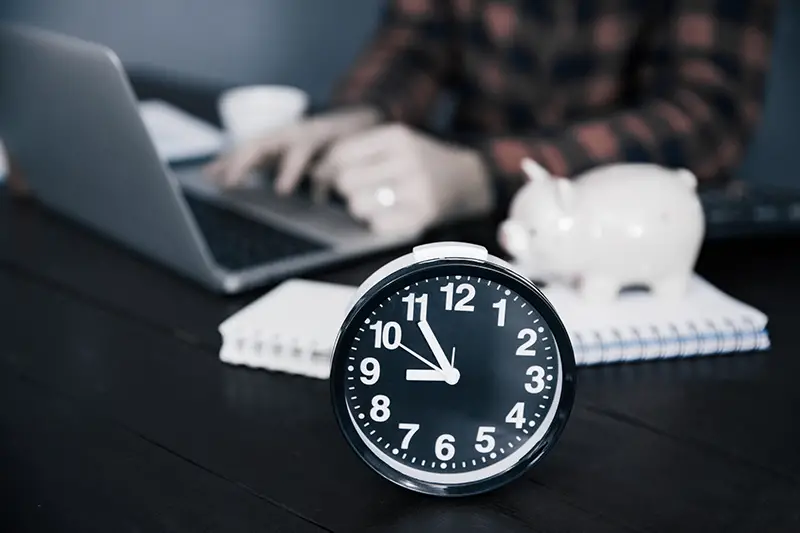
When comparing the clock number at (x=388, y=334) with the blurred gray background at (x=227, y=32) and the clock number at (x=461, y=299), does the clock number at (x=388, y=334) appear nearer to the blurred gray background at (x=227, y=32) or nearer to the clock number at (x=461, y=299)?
the clock number at (x=461, y=299)

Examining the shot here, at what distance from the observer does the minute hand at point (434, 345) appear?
0.66 metres

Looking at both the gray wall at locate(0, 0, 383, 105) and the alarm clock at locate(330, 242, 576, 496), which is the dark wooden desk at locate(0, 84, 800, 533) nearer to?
the alarm clock at locate(330, 242, 576, 496)

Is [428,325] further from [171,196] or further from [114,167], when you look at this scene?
[114,167]

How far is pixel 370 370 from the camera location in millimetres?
654

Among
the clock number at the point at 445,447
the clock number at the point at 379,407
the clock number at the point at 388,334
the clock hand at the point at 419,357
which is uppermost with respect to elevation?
the clock number at the point at 388,334

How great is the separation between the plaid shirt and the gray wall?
3.32 ft

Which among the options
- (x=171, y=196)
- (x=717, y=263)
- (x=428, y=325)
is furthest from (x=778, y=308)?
(x=171, y=196)

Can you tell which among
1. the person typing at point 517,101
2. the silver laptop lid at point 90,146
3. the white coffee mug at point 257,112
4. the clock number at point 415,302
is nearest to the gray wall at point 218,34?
the person typing at point 517,101

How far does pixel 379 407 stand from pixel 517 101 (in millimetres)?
1133

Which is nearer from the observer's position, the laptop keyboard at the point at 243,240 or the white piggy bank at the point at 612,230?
the white piggy bank at the point at 612,230

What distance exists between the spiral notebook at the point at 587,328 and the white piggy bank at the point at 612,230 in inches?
1.0

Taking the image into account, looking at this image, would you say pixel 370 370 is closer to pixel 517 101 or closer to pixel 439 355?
pixel 439 355

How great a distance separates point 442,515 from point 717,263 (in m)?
0.55

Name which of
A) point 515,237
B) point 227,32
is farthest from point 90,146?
point 227,32
